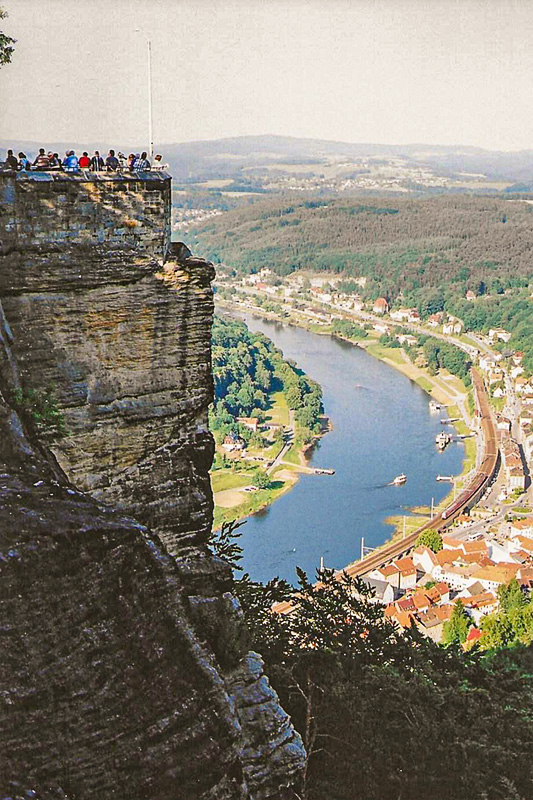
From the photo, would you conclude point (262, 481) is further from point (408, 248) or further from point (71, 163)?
point (408, 248)

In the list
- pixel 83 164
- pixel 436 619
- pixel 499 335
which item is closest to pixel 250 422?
pixel 436 619

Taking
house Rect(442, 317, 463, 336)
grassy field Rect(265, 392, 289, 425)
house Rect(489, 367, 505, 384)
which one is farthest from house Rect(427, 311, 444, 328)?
grassy field Rect(265, 392, 289, 425)

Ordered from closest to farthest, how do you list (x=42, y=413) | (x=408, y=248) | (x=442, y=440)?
(x=42, y=413), (x=442, y=440), (x=408, y=248)

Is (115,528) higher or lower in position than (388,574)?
higher

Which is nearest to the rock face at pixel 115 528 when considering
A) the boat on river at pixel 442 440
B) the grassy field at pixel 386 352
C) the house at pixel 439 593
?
the house at pixel 439 593

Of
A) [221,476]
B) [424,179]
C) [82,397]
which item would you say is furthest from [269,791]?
[424,179]

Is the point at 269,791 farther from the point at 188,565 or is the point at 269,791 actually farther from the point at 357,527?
the point at 357,527

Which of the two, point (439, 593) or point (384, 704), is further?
point (439, 593)
